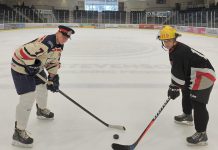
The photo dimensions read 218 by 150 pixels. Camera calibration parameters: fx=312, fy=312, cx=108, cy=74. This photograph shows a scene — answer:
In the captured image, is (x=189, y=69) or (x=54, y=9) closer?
(x=189, y=69)

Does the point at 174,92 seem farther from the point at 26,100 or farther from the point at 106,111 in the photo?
the point at 26,100

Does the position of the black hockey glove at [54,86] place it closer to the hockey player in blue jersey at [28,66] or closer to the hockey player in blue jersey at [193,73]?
the hockey player in blue jersey at [28,66]

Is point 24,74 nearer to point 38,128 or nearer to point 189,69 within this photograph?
point 38,128

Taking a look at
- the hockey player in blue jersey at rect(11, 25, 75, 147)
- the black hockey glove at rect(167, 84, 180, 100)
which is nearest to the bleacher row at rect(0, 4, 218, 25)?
the black hockey glove at rect(167, 84, 180, 100)

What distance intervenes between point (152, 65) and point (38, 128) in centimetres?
429

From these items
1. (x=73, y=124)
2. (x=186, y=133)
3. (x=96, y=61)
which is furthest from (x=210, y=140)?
(x=96, y=61)

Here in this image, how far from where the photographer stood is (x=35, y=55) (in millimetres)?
2592

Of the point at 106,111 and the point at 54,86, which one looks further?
the point at 106,111

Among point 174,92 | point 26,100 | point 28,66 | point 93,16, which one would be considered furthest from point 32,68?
point 93,16

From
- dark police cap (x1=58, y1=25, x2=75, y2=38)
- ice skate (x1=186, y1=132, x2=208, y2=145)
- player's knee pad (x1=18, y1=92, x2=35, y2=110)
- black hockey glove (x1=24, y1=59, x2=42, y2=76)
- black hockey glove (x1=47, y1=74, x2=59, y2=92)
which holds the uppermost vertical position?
dark police cap (x1=58, y1=25, x2=75, y2=38)

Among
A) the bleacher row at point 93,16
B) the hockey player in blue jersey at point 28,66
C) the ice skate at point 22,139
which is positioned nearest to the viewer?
the hockey player in blue jersey at point 28,66

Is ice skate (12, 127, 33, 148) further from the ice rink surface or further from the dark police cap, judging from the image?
the dark police cap

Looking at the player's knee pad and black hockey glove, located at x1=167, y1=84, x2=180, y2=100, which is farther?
black hockey glove, located at x1=167, y1=84, x2=180, y2=100

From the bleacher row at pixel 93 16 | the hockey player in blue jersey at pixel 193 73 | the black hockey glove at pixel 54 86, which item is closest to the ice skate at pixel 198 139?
the hockey player in blue jersey at pixel 193 73
